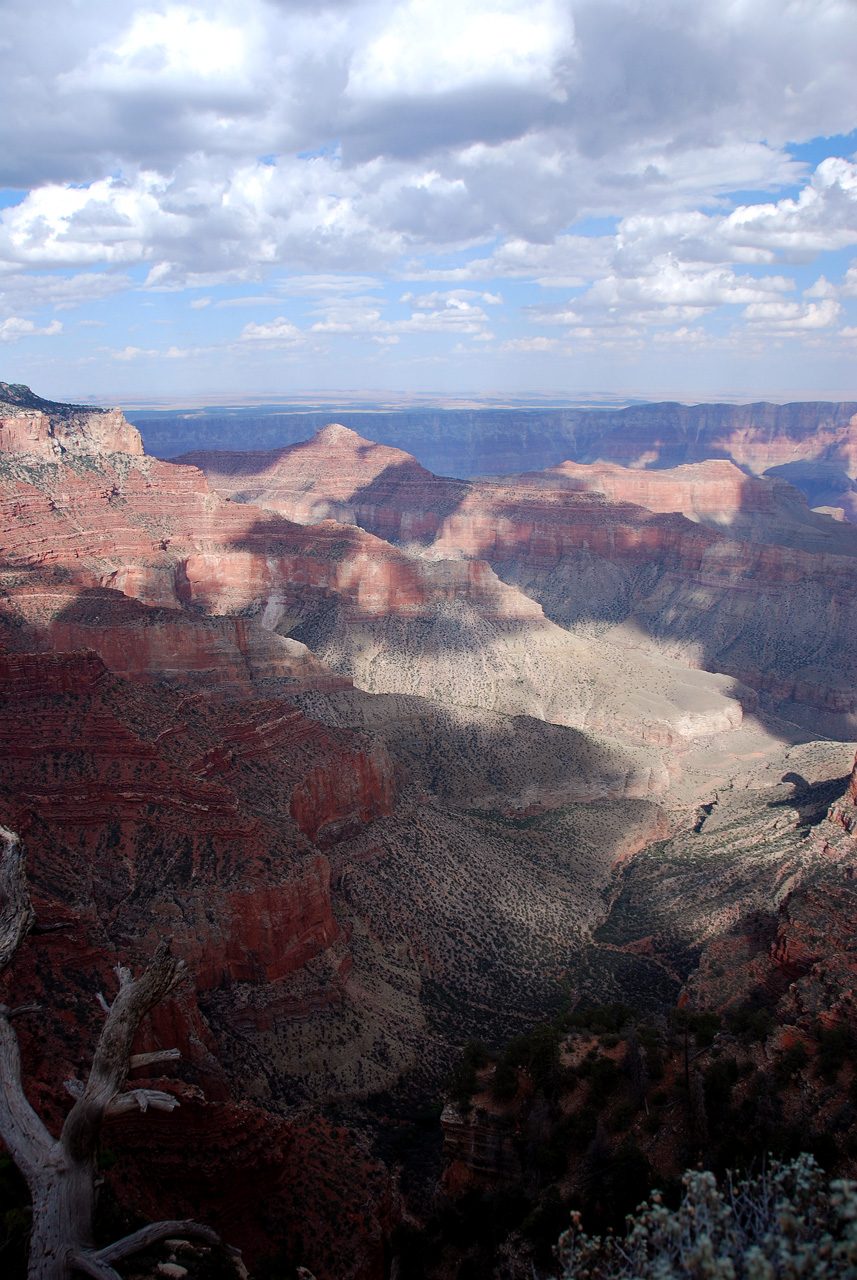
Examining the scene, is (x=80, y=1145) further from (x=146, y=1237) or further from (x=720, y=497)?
(x=720, y=497)

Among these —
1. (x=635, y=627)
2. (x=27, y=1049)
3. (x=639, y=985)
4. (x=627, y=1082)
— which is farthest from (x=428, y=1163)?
(x=635, y=627)

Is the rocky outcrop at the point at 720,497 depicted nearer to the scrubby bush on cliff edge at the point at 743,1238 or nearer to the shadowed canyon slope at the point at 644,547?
the shadowed canyon slope at the point at 644,547

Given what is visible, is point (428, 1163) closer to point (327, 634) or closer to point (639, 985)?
point (639, 985)

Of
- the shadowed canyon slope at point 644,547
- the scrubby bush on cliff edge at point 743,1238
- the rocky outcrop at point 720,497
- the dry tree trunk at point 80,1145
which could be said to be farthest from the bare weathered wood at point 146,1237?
the rocky outcrop at point 720,497

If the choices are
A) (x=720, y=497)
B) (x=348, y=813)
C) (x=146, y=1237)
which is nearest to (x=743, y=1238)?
(x=146, y=1237)

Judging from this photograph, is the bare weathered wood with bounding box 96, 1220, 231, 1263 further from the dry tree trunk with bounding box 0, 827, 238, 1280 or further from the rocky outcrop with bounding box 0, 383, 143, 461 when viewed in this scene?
the rocky outcrop with bounding box 0, 383, 143, 461
